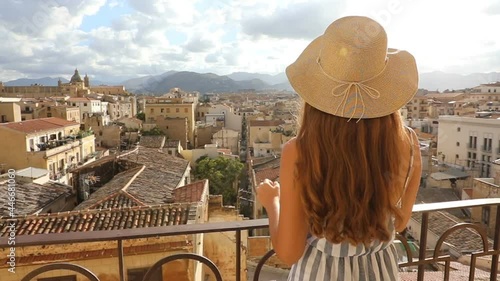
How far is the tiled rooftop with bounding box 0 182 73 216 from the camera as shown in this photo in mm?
11057

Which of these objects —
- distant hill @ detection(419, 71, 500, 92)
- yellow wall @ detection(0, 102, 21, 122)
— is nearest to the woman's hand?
distant hill @ detection(419, 71, 500, 92)

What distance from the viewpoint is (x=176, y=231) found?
1.97 meters

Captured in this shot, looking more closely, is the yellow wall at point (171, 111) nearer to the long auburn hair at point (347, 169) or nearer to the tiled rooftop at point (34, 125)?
the tiled rooftop at point (34, 125)

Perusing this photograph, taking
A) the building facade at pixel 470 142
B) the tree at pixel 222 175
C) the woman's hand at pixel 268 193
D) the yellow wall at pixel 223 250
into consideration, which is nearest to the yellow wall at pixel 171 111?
the tree at pixel 222 175

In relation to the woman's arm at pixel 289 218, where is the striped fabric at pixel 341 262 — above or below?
below

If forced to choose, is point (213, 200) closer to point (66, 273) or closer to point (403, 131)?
point (66, 273)

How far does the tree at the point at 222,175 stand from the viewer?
26031 millimetres

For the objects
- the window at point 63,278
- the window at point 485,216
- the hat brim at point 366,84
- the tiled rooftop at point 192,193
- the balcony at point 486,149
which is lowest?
the window at point 485,216

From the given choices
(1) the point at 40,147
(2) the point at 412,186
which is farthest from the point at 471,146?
(2) the point at 412,186

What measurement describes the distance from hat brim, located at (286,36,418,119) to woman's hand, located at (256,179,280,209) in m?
0.44

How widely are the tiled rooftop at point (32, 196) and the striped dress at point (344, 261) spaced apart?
1099cm

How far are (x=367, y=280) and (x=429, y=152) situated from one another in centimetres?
2753

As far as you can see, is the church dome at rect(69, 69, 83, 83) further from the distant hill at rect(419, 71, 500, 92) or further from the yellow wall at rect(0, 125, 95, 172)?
the distant hill at rect(419, 71, 500, 92)

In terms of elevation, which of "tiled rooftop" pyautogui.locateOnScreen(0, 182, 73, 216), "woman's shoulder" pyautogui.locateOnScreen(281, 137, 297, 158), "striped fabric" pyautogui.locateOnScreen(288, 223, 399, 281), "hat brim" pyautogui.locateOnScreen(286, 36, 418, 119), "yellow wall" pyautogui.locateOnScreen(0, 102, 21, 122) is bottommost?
"tiled rooftop" pyautogui.locateOnScreen(0, 182, 73, 216)
